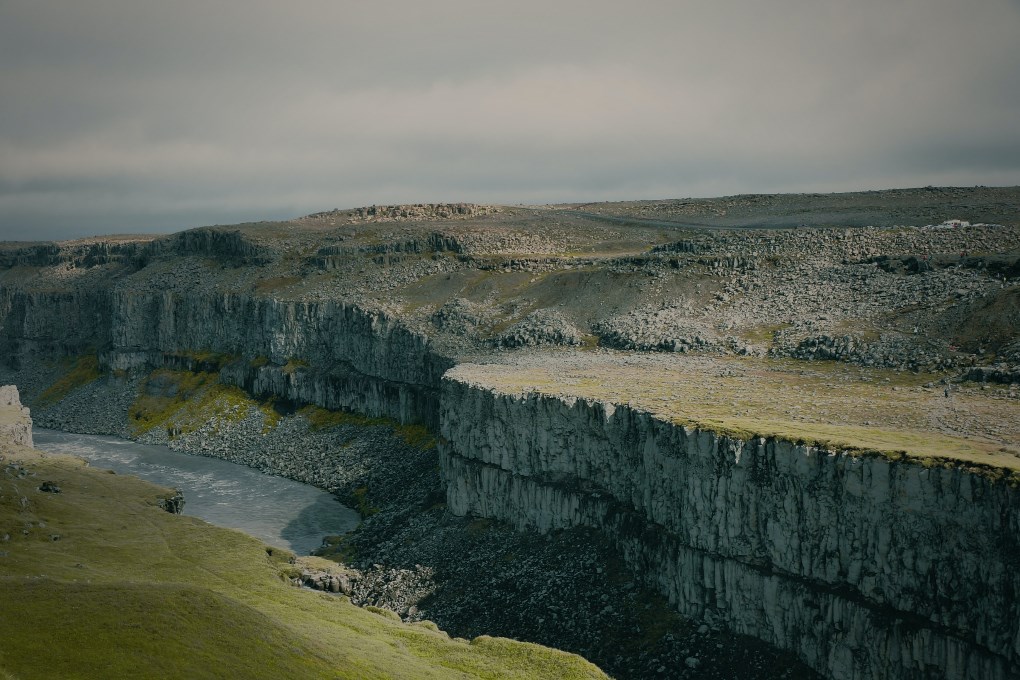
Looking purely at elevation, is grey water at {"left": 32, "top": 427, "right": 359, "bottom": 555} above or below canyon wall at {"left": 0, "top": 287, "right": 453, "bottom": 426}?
below

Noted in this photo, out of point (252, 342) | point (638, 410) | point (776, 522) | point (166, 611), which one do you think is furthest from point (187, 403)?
point (776, 522)

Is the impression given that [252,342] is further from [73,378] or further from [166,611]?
[166,611]

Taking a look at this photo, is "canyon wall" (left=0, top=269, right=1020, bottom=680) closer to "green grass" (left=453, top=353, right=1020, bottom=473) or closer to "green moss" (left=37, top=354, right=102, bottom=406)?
"green grass" (left=453, top=353, right=1020, bottom=473)

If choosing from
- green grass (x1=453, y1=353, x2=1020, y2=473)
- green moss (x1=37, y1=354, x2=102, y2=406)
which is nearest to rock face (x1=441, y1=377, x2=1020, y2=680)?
green grass (x1=453, y1=353, x2=1020, y2=473)

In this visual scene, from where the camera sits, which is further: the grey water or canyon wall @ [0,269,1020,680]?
the grey water

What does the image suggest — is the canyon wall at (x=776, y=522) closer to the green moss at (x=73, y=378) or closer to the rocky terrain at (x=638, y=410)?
the rocky terrain at (x=638, y=410)
